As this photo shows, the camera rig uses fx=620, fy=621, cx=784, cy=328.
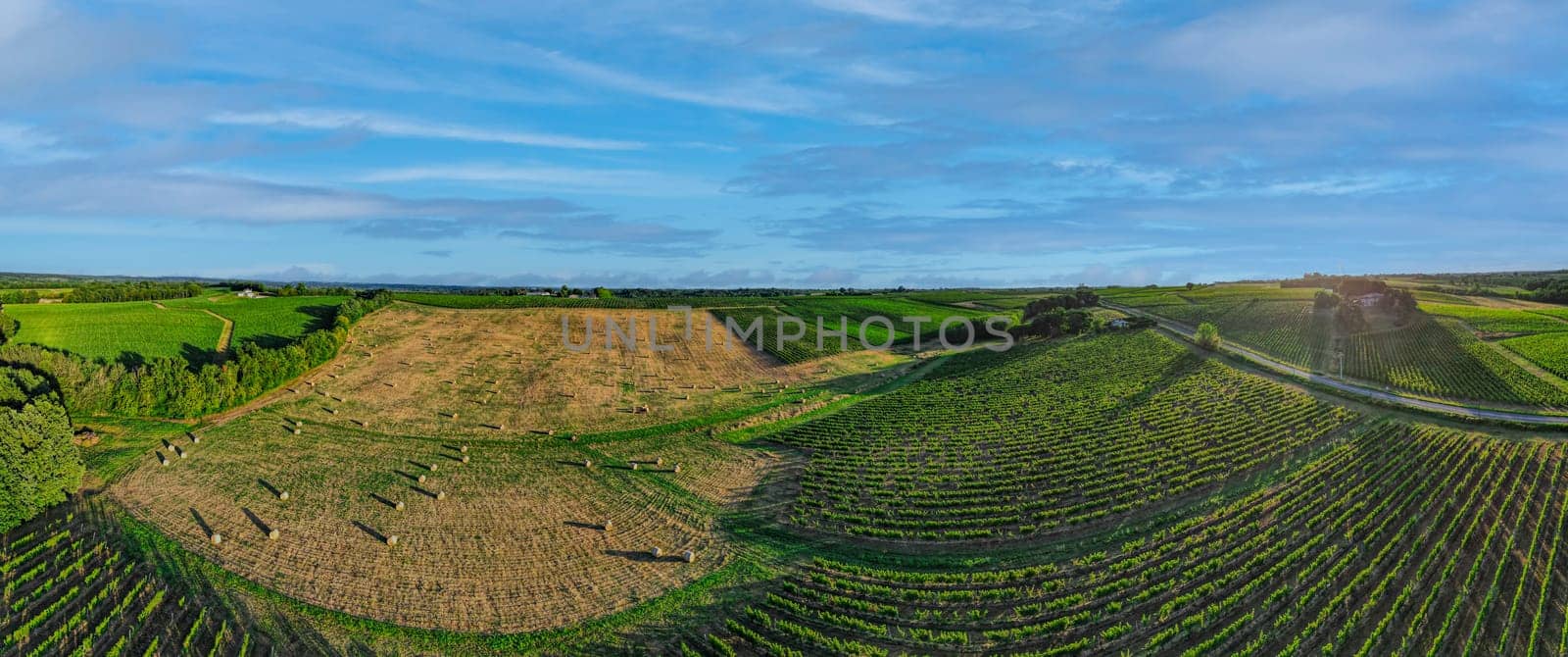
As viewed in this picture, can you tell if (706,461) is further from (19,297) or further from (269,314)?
(19,297)

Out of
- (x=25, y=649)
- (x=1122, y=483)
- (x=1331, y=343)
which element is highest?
(x=1331, y=343)

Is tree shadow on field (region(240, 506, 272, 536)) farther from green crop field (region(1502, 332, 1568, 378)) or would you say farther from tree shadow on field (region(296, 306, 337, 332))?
green crop field (region(1502, 332, 1568, 378))

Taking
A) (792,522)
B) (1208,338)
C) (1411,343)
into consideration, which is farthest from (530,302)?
(1411,343)

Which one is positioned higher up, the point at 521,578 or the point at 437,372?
the point at 437,372

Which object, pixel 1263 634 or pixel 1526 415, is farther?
pixel 1526 415

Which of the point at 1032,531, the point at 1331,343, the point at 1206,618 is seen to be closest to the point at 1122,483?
the point at 1032,531

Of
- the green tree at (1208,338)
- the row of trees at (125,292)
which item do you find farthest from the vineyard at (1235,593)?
the row of trees at (125,292)

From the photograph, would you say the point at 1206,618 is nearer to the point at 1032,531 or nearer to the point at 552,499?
the point at 1032,531

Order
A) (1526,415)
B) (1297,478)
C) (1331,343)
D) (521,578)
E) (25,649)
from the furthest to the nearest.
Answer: (1331,343), (1526,415), (1297,478), (521,578), (25,649)
